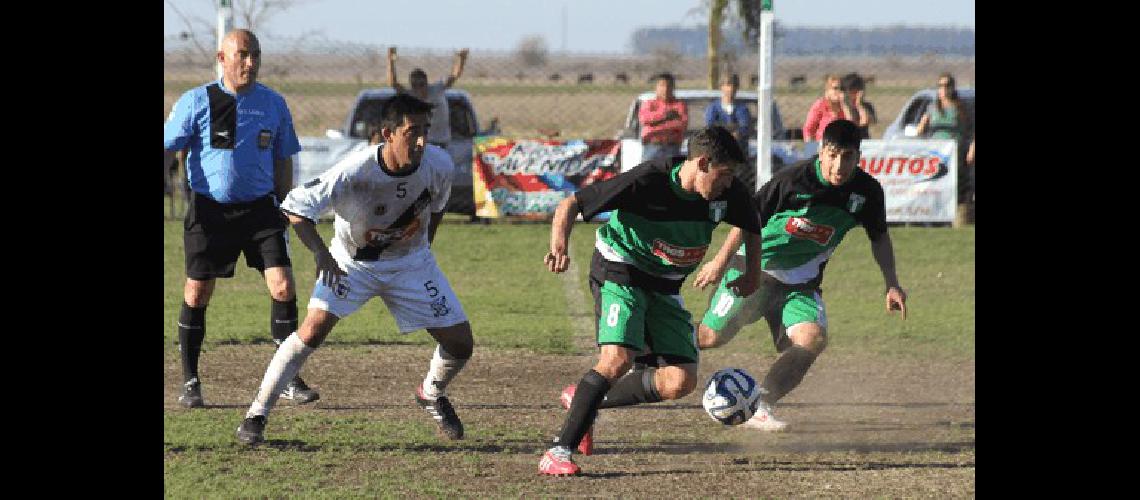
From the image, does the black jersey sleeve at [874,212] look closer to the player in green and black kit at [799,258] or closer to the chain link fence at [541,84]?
the player in green and black kit at [799,258]

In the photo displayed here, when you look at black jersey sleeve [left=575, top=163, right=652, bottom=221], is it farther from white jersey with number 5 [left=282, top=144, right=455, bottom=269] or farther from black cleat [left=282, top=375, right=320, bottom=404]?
black cleat [left=282, top=375, right=320, bottom=404]

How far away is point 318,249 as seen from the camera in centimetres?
766

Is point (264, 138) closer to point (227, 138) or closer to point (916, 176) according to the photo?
point (227, 138)

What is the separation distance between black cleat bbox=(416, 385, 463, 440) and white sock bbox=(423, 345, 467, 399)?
39mm

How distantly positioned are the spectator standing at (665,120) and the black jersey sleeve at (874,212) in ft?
30.2

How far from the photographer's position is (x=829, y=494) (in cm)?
729

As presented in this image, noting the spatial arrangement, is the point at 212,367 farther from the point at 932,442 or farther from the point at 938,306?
the point at 938,306

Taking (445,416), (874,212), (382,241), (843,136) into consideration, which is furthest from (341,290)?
(874,212)

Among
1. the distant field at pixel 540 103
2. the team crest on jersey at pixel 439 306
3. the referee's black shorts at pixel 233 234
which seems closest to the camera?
the team crest on jersey at pixel 439 306

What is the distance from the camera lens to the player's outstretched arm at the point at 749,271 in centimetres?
786

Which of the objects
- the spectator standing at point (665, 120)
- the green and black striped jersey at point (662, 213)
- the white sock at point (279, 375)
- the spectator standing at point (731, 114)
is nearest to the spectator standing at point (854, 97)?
the spectator standing at point (731, 114)

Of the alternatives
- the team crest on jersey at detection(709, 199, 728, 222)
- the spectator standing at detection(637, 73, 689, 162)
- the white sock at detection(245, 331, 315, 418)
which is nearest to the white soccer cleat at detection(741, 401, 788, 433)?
the team crest on jersey at detection(709, 199, 728, 222)

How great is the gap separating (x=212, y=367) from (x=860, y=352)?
469cm
